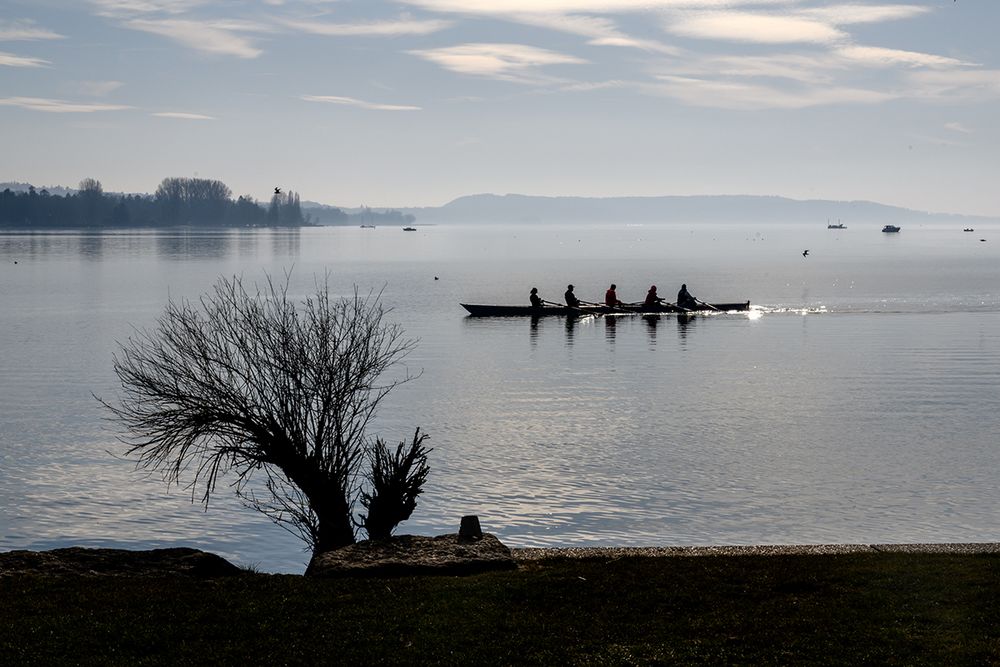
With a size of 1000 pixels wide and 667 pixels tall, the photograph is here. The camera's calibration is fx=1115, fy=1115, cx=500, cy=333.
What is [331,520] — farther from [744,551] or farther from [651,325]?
[651,325]

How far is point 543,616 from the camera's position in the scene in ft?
47.8

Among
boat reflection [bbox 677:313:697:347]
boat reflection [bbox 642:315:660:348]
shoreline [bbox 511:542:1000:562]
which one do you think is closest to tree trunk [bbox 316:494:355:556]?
shoreline [bbox 511:542:1000:562]

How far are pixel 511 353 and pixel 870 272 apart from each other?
133 m

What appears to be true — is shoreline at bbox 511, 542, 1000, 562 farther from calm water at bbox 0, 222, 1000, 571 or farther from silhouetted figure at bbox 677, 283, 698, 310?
silhouetted figure at bbox 677, 283, 698, 310

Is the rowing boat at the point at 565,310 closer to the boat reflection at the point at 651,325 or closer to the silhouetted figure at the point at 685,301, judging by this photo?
the boat reflection at the point at 651,325

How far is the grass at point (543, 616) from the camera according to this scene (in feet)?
43.0

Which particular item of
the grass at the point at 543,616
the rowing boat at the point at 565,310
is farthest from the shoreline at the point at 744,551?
the rowing boat at the point at 565,310

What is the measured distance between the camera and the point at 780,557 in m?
18.1

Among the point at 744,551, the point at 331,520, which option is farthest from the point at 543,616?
the point at 331,520

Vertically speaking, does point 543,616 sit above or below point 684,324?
above

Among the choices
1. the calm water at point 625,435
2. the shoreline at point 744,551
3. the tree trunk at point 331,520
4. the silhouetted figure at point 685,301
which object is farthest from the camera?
the silhouetted figure at point 685,301

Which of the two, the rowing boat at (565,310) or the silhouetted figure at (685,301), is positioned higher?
the silhouetted figure at (685,301)

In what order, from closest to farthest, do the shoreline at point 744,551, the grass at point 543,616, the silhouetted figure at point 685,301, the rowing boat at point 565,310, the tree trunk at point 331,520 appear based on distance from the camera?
the grass at point 543,616 < the shoreline at point 744,551 < the tree trunk at point 331,520 < the rowing boat at point 565,310 < the silhouetted figure at point 685,301

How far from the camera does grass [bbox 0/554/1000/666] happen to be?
13102 millimetres
